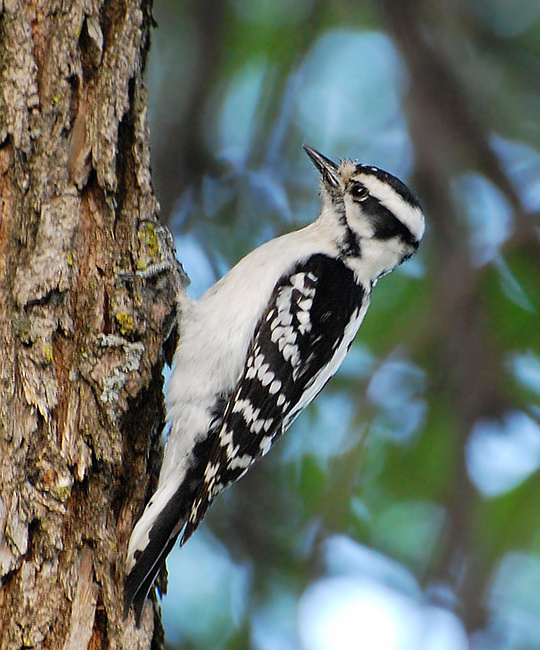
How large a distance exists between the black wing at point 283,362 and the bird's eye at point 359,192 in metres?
0.34

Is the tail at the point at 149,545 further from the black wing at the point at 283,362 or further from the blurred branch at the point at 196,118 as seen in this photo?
the blurred branch at the point at 196,118

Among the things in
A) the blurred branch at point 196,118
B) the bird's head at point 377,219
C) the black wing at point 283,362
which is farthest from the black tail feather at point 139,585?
the blurred branch at point 196,118

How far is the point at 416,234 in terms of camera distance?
11.4 feet

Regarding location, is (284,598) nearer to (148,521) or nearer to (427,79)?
(148,521)

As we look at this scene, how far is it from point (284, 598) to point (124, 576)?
1.68 meters

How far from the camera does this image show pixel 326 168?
367 cm

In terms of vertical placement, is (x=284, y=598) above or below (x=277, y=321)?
below

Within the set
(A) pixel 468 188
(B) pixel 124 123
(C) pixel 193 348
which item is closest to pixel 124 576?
(C) pixel 193 348

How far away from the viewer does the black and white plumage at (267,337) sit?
2.85m

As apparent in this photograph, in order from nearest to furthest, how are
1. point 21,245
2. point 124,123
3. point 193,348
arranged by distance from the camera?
point 21,245, point 124,123, point 193,348

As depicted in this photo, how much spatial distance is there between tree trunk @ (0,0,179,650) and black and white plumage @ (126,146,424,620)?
19 centimetres

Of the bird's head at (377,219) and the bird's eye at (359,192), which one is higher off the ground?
the bird's eye at (359,192)

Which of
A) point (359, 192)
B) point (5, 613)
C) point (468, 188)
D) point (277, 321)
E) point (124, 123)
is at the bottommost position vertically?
point (5, 613)

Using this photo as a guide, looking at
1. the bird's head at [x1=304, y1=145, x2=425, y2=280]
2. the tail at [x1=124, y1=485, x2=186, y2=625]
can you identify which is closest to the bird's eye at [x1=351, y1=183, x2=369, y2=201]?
the bird's head at [x1=304, y1=145, x2=425, y2=280]
